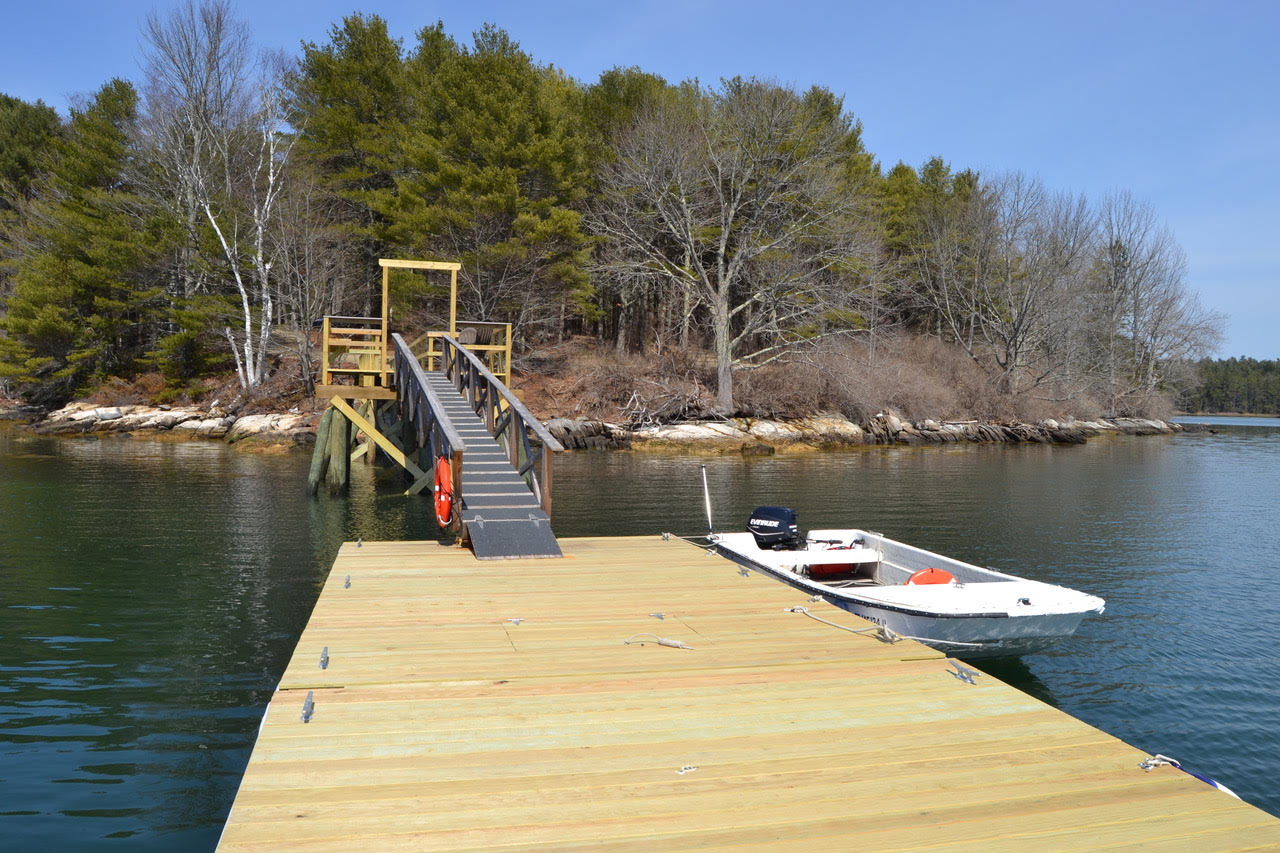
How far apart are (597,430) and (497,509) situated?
22.8 metres

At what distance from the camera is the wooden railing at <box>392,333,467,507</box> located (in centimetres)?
1148

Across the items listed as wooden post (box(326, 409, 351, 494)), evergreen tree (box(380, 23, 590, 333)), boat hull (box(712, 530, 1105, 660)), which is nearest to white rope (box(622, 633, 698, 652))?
boat hull (box(712, 530, 1105, 660))

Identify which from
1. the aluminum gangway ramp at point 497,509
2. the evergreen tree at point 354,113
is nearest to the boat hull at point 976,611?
the aluminum gangway ramp at point 497,509

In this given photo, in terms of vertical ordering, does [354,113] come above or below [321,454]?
above

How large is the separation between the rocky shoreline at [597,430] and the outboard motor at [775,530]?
2113 centimetres

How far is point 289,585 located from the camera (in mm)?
11812

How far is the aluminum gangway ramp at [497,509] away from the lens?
34.2 feet

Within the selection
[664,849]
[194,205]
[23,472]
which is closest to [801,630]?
[664,849]

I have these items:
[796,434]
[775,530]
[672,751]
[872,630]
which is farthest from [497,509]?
[796,434]

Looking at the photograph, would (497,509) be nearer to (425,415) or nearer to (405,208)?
(425,415)

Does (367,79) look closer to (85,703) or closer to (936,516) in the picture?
(936,516)

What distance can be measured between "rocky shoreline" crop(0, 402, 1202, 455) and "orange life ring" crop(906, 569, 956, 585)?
23.0 m

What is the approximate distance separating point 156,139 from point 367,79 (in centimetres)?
919

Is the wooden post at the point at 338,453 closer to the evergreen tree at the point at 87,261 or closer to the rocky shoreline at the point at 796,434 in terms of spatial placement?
the rocky shoreline at the point at 796,434
